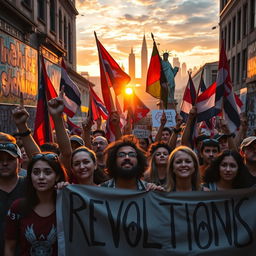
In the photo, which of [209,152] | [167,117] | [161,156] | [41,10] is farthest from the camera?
[41,10]

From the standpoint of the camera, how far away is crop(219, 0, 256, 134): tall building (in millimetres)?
20323

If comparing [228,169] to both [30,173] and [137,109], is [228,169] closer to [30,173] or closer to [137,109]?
[30,173]

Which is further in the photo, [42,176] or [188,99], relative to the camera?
[188,99]

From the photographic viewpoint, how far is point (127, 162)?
11.8ft

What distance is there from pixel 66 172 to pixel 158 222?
1.05 metres

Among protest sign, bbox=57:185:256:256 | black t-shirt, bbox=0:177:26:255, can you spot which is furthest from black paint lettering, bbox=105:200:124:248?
black t-shirt, bbox=0:177:26:255

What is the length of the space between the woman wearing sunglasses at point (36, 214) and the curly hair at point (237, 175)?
1711 millimetres

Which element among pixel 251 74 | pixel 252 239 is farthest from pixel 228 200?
pixel 251 74

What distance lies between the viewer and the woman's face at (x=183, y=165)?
345 centimetres

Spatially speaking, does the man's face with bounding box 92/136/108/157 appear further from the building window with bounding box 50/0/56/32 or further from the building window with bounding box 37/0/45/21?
the building window with bounding box 50/0/56/32

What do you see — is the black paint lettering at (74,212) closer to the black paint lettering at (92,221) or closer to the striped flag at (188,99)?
the black paint lettering at (92,221)

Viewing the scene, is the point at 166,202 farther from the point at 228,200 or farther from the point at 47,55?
the point at 47,55

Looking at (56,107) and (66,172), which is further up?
(56,107)

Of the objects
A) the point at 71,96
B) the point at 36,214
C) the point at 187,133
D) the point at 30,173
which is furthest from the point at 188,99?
the point at 36,214
